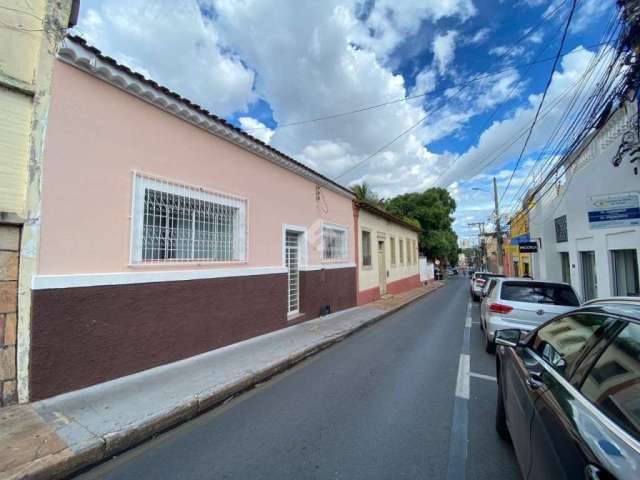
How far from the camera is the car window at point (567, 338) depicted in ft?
6.72

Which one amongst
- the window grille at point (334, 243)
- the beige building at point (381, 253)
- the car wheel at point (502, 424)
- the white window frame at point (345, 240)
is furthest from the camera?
the beige building at point (381, 253)

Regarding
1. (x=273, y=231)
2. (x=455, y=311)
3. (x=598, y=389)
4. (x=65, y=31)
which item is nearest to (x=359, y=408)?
(x=598, y=389)

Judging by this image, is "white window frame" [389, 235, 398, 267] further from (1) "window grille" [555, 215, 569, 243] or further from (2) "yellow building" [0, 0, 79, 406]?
(2) "yellow building" [0, 0, 79, 406]

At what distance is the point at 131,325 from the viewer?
4707 millimetres

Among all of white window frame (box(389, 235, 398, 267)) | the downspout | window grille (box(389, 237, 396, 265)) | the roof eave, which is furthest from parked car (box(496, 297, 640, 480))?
window grille (box(389, 237, 396, 265))

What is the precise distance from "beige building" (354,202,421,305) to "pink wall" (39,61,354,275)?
8.42m

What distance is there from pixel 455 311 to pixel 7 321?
13.0 m

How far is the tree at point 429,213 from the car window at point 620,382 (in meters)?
32.0

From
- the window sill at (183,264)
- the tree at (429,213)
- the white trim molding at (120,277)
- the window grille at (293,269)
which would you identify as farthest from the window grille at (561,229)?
the tree at (429,213)

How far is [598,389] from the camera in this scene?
1.65m

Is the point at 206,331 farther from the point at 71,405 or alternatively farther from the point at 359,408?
the point at 359,408

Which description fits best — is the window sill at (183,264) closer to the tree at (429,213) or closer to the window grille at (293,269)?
the window grille at (293,269)

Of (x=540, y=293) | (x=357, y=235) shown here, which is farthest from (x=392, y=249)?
(x=540, y=293)

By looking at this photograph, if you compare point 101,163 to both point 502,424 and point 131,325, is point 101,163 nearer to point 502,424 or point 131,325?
point 131,325
